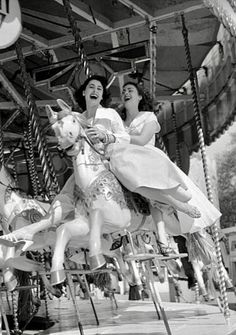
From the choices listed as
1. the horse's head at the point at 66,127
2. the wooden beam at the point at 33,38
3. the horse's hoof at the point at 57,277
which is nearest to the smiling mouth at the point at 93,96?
the horse's head at the point at 66,127

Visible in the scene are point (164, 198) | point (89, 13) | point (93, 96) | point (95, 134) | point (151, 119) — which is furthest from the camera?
point (89, 13)

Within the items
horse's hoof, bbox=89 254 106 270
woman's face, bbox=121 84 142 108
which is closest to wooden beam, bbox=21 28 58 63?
woman's face, bbox=121 84 142 108

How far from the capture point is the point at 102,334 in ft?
13.5

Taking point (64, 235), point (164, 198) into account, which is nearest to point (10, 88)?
point (164, 198)

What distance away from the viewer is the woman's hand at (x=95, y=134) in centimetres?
317

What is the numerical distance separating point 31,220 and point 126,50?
9.32 ft

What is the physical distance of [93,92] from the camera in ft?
11.3

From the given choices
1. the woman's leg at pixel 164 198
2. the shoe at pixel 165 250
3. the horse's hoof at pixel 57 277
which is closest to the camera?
the horse's hoof at pixel 57 277

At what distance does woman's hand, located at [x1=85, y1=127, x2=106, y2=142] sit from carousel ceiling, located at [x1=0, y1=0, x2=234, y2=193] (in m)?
0.99

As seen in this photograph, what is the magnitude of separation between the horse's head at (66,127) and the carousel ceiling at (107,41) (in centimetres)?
97

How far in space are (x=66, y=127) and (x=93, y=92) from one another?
1.54 feet

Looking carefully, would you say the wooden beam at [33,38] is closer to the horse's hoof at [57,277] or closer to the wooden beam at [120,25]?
the wooden beam at [120,25]

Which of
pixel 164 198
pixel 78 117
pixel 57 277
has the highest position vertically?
pixel 78 117

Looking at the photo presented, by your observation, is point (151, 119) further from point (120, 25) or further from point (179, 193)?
point (120, 25)
